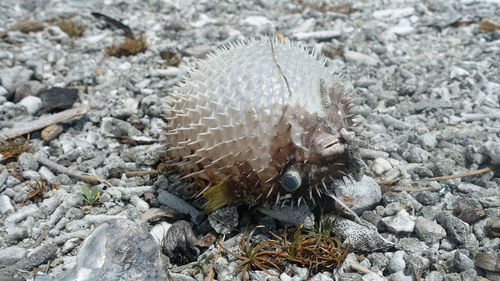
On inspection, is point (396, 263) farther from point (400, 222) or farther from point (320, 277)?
point (320, 277)

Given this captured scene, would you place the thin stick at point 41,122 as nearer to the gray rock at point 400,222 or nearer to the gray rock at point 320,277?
the gray rock at point 320,277

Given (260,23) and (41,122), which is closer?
(41,122)

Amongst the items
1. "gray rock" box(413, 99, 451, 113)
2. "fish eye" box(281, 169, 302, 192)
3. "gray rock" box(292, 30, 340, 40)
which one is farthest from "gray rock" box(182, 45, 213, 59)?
"fish eye" box(281, 169, 302, 192)

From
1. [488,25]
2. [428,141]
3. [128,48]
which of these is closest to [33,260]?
[428,141]

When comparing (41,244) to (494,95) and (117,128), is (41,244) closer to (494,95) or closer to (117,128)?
(117,128)

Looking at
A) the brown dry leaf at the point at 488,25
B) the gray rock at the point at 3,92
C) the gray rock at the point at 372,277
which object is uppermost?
the brown dry leaf at the point at 488,25

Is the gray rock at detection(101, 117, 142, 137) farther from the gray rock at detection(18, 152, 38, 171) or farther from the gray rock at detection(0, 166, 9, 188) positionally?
the gray rock at detection(0, 166, 9, 188)

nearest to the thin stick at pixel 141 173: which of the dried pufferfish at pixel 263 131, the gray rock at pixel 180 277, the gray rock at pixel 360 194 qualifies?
the dried pufferfish at pixel 263 131
